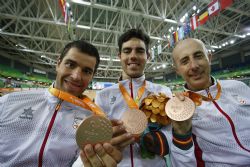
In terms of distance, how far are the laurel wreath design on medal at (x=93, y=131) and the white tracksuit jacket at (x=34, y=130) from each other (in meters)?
0.58

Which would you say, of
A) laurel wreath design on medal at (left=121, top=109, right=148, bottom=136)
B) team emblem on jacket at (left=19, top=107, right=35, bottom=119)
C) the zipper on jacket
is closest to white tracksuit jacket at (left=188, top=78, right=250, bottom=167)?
laurel wreath design on medal at (left=121, top=109, right=148, bottom=136)

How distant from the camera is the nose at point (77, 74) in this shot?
4.99 ft

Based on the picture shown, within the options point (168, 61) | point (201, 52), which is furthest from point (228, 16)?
point (201, 52)

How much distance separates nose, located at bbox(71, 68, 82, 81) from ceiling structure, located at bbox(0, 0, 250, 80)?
765 centimetres

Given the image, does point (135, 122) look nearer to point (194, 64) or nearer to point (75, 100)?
point (75, 100)

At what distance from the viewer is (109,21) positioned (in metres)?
14.2

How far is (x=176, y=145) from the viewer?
49.7 inches

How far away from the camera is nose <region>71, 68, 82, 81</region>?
4.99ft

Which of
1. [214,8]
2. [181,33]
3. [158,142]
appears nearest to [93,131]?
[158,142]

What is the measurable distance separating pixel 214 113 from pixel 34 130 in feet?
5.42

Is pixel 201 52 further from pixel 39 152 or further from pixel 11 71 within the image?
pixel 11 71

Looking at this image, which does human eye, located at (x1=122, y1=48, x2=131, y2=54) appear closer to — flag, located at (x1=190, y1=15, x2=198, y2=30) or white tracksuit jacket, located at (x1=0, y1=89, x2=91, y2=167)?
white tracksuit jacket, located at (x1=0, y1=89, x2=91, y2=167)

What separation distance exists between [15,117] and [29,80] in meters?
25.0

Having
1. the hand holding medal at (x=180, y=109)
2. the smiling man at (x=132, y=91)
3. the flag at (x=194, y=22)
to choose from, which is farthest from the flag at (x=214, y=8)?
the hand holding medal at (x=180, y=109)
